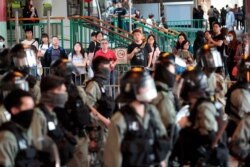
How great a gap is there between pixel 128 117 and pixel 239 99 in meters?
2.27

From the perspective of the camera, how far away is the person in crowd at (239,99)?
347 inches

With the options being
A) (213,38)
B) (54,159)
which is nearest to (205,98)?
(54,159)

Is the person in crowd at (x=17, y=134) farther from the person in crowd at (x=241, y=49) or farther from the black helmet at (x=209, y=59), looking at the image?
the person in crowd at (x=241, y=49)

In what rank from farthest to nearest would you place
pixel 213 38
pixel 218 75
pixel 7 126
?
pixel 213 38, pixel 218 75, pixel 7 126

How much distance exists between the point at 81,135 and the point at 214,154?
6.47ft

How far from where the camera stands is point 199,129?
7.80 metres

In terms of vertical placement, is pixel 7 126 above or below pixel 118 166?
above

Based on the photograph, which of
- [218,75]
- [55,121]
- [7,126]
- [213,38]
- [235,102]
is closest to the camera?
[7,126]

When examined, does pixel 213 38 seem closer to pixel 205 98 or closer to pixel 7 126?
pixel 205 98

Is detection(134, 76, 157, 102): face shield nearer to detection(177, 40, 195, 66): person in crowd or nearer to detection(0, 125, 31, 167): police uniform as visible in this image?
detection(0, 125, 31, 167): police uniform

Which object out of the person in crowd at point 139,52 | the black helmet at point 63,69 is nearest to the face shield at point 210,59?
the black helmet at point 63,69

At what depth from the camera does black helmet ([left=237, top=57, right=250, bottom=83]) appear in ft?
29.5

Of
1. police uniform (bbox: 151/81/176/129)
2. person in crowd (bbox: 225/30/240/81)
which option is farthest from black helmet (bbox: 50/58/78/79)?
person in crowd (bbox: 225/30/240/81)

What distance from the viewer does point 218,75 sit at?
33.6 ft
